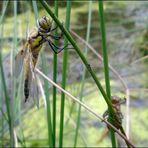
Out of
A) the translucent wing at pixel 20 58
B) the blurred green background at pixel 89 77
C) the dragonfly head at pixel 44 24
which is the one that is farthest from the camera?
the blurred green background at pixel 89 77

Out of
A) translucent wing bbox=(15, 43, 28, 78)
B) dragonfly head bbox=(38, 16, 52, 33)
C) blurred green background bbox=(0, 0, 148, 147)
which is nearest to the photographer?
dragonfly head bbox=(38, 16, 52, 33)

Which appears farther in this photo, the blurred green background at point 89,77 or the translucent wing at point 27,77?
the blurred green background at point 89,77

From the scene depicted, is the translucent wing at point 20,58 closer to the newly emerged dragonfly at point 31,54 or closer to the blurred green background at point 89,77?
the newly emerged dragonfly at point 31,54

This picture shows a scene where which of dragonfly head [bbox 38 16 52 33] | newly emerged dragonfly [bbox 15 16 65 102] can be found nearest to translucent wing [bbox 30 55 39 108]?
newly emerged dragonfly [bbox 15 16 65 102]

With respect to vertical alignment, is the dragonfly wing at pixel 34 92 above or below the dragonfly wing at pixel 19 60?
below

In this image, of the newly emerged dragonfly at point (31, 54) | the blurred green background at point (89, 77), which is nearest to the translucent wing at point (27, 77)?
the newly emerged dragonfly at point (31, 54)

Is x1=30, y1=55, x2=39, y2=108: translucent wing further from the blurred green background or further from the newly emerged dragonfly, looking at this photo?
the blurred green background

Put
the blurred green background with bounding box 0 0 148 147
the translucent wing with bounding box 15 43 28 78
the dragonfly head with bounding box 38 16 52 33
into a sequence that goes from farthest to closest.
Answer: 1. the blurred green background with bounding box 0 0 148 147
2. the translucent wing with bounding box 15 43 28 78
3. the dragonfly head with bounding box 38 16 52 33

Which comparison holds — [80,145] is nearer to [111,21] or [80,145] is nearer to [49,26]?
[49,26]

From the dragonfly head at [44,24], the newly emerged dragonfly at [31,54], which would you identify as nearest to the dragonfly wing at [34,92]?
the newly emerged dragonfly at [31,54]

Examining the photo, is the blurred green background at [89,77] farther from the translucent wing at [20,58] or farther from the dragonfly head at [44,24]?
the dragonfly head at [44,24]

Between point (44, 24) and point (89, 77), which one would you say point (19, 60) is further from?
point (89, 77)

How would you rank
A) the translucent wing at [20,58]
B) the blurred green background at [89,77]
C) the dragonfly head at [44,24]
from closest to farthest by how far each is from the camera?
the dragonfly head at [44,24] < the translucent wing at [20,58] < the blurred green background at [89,77]
